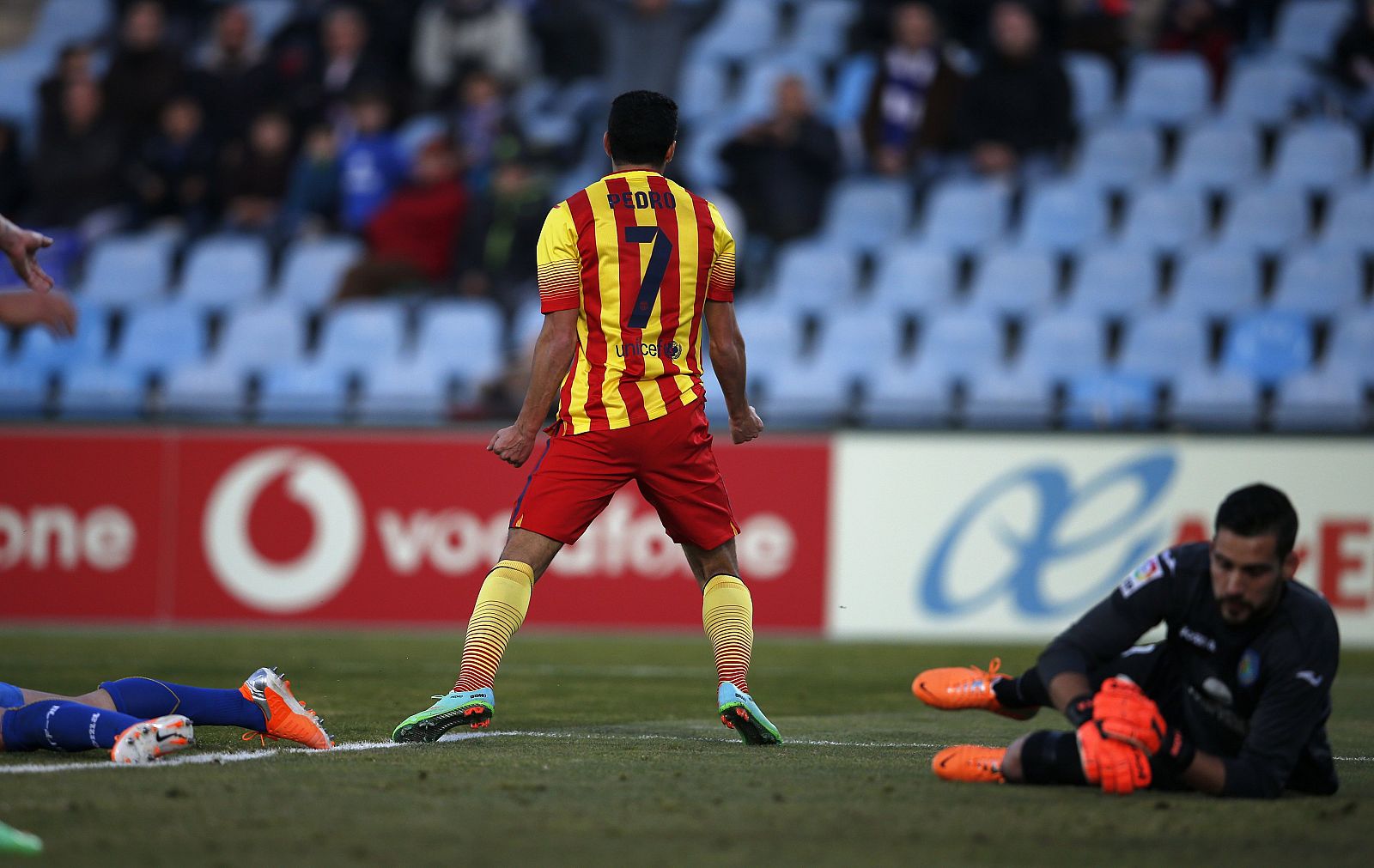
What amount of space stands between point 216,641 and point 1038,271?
6723mm

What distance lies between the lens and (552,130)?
51.3 feet

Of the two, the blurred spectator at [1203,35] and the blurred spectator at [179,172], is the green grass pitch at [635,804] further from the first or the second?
the blurred spectator at [179,172]

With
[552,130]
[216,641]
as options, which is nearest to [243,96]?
[552,130]

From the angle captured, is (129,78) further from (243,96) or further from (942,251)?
(942,251)

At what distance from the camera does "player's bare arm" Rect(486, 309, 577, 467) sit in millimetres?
5664

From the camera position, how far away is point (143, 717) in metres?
5.27

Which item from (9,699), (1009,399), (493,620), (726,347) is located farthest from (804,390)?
(9,699)

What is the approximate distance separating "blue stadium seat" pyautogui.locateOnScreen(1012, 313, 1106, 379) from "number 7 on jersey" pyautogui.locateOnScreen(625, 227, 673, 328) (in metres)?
7.27

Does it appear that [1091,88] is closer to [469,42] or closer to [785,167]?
[785,167]

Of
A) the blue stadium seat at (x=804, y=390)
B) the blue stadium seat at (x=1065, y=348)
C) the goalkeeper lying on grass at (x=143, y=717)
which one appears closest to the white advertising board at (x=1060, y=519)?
the blue stadium seat at (x=804, y=390)

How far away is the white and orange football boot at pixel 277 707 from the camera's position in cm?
528

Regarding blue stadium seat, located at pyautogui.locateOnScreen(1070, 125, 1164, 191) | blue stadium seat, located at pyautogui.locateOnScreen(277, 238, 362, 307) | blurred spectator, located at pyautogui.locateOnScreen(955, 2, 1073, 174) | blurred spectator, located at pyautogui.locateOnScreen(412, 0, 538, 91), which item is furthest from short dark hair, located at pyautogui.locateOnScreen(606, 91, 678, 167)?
blurred spectator, located at pyautogui.locateOnScreen(412, 0, 538, 91)

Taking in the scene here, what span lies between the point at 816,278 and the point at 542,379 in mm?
8264

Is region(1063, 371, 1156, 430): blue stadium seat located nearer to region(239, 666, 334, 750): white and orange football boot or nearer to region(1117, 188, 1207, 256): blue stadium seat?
region(1117, 188, 1207, 256): blue stadium seat
